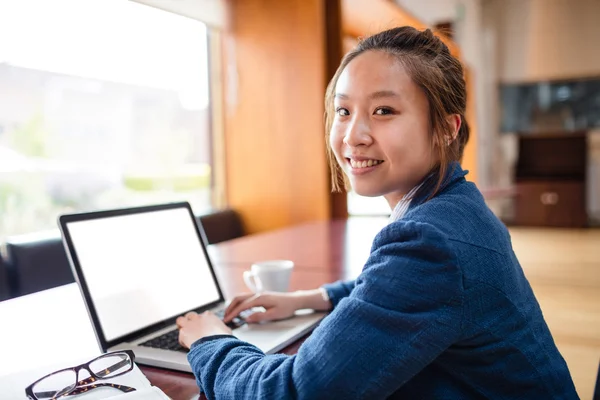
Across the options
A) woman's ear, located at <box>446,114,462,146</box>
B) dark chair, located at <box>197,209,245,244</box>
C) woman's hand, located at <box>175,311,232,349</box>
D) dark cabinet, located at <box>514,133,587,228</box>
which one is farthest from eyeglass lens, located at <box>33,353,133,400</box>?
dark cabinet, located at <box>514,133,587,228</box>

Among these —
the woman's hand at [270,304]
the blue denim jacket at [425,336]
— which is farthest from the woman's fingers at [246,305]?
the blue denim jacket at [425,336]

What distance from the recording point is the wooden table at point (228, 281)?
845 mm

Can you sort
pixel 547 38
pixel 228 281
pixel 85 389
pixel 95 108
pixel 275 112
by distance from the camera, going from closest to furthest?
1. pixel 85 389
2. pixel 228 281
3. pixel 95 108
4. pixel 275 112
5. pixel 547 38

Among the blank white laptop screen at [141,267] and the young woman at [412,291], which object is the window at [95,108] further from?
the young woman at [412,291]

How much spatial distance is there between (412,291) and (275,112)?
2.99m

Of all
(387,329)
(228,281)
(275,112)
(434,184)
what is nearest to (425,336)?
(387,329)

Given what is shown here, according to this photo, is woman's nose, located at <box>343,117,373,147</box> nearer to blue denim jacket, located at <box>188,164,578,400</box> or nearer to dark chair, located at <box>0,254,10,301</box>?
blue denim jacket, located at <box>188,164,578,400</box>

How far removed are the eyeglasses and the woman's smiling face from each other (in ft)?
1.51

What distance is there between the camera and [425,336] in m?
0.60

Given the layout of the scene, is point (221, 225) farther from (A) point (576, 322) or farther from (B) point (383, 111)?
(B) point (383, 111)

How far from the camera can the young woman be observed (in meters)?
0.59

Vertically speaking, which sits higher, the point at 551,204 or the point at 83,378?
the point at 83,378

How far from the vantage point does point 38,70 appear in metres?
2.36

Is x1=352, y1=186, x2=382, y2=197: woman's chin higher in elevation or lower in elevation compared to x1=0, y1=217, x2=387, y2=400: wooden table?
higher
